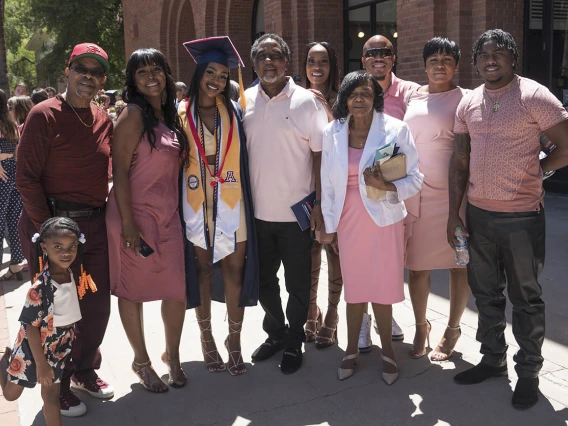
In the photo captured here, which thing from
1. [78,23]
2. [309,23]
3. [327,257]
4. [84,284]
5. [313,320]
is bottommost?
[313,320]

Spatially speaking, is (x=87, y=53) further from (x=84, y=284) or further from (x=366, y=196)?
(x=366, y=196)

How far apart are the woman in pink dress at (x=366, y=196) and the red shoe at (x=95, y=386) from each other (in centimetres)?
144

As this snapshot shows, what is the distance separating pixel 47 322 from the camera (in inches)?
127

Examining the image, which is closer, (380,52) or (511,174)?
(511,174)

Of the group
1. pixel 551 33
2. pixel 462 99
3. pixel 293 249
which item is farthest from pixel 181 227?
pixel 551 33

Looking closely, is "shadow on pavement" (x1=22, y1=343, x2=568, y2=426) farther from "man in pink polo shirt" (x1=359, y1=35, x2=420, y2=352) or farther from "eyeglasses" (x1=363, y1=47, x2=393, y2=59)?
"eyeglasses" (x1=363, y1=47, x2=393, y2=59)

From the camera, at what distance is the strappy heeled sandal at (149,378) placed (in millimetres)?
3826

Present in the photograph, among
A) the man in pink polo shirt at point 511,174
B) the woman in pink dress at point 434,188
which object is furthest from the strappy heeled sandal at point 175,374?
the man in pink polo shirt at point 511,174

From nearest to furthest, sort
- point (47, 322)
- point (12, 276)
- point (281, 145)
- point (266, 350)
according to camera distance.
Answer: point (47, 322)
point (281, 145)
point (266, 350)
point (12, 276)

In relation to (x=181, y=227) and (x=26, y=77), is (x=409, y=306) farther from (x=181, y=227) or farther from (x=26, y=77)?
(x=26, y=77)

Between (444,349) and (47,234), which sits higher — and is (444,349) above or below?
below

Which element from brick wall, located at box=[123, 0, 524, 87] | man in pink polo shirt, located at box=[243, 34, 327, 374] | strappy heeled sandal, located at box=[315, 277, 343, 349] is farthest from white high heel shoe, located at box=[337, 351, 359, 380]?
brick wall, located at box=[123, 0, 524, 87]

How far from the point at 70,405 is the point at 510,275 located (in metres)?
2.65

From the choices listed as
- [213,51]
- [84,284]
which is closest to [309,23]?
[213,51]
